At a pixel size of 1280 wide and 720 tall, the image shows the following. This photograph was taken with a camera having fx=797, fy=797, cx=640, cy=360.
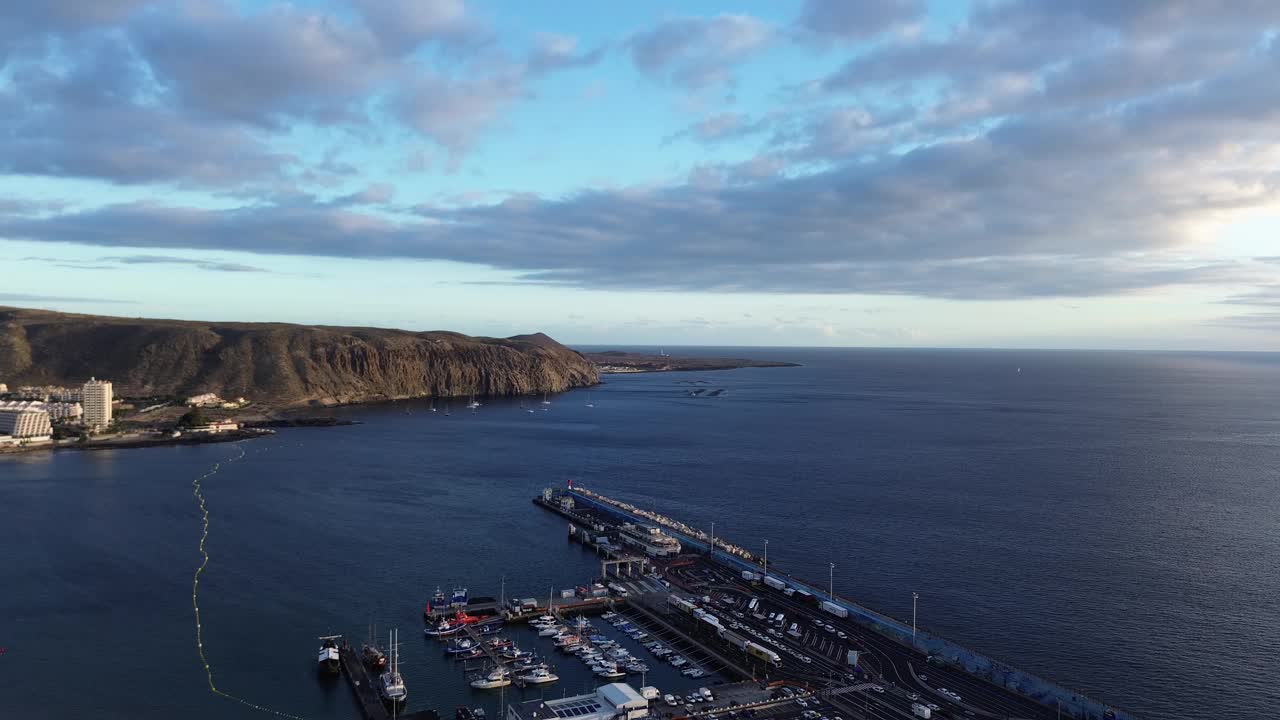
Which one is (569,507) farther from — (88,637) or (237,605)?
(88,637)

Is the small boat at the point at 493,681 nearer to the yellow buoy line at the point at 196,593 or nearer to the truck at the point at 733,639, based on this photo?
the yellow buoy line at the point at 196,593

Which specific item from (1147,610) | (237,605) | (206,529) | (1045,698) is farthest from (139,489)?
Result: (1147,610)

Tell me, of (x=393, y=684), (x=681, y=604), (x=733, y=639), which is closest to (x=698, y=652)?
(x=733, y=639)

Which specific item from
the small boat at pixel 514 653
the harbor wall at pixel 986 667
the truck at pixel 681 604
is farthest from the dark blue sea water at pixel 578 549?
the truck at pixel 681 604

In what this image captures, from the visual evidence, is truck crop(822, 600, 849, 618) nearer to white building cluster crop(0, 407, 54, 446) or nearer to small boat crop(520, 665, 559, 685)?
small boat crop(520, 665, 559, 685)

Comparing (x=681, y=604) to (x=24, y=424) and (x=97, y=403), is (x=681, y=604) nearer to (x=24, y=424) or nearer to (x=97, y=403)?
(x=24, y=424)

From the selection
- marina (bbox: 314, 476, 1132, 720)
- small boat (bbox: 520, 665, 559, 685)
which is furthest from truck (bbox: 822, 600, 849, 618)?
small boat (bbox: 520, 665, 559, 685)
